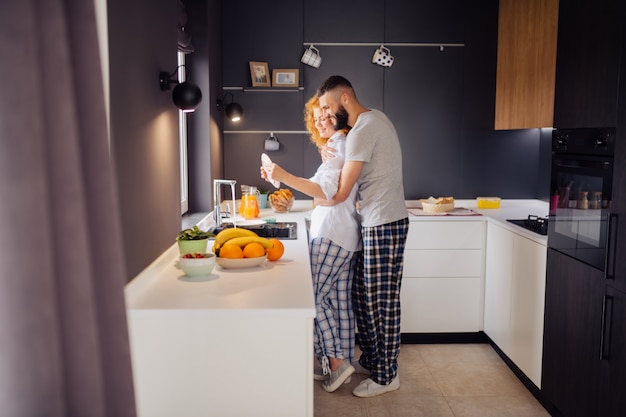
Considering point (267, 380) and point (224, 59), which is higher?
point (224, 59)

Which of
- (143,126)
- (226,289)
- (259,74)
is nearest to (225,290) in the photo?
(226,289)

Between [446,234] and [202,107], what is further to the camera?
[446,234]

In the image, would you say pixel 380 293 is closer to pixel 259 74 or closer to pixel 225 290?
pixel 225 290

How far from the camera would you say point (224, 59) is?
441 centimetres

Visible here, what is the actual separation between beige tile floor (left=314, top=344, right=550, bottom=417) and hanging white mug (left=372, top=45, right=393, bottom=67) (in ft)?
6.57

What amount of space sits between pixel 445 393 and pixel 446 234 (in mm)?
1045

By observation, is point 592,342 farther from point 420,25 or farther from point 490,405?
point 420,25

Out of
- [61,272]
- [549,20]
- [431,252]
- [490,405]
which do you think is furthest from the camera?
[431,252]

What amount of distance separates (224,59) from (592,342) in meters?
3.02

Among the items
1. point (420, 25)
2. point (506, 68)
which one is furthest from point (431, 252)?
point (420, 25)

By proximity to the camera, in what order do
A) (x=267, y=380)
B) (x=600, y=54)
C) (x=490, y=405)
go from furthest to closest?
1. (x=490, y=405)
2. (x=600, y=54)
3. (x=267, y=380)

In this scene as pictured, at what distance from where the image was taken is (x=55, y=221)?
35.9 inches

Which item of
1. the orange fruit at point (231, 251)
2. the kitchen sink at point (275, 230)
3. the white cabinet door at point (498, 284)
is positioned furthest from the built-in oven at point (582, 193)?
the orange fruit at point (231, 251)

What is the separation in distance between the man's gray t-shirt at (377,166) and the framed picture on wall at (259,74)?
1473mm
